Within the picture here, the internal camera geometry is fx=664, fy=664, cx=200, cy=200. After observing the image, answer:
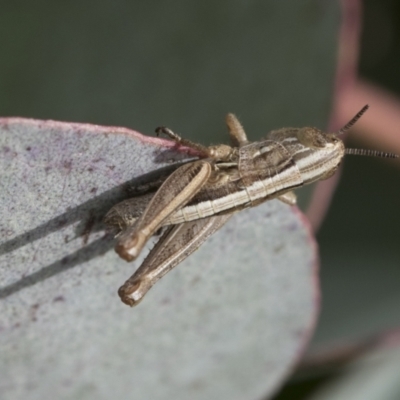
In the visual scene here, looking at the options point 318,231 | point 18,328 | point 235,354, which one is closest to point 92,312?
point 18,328

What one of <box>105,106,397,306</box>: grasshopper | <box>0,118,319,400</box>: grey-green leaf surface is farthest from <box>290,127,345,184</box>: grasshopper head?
<box>0,118,319,400</box>: grey-green leaf surface

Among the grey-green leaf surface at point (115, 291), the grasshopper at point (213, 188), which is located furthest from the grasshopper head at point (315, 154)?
the grey-green leaf surface at point (115, 291)

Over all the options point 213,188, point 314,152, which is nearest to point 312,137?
point 314,152

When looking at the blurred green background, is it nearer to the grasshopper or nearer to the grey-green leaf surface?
the grasshopper

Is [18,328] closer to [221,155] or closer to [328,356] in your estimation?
[221,155]

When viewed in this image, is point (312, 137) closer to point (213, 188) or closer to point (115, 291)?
point (213, 188)

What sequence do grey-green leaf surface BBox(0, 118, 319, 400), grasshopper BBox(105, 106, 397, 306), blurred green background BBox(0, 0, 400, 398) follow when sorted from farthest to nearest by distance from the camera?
blurred green background BBox(0, 0, 400, 398), grasshopper BBox(105, 106, 397, 306), grey-green leaf surface BBox(0, 118, 319, 400)
